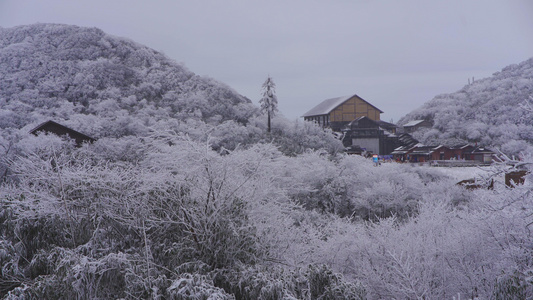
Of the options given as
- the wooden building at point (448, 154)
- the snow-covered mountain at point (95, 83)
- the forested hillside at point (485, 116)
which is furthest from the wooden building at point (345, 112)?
the wooden building at point (448, 154)

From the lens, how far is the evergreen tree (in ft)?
129

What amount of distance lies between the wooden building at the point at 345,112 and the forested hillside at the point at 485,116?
7558 mm

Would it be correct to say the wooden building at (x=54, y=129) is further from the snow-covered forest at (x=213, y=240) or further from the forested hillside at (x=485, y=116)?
the forested hillside at (x=485, y=116)

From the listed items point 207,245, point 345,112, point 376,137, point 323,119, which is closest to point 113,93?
point 323,119

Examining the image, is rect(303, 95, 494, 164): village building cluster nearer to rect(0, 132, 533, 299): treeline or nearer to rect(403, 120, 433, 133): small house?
rect(403, 120, 433, 133): small house

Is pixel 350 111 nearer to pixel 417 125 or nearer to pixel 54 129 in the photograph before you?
pixel 417 125

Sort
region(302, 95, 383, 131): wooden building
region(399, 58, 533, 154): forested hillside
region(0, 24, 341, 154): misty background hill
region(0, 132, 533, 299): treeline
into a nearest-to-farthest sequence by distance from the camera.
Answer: region(0, 132, 533, 299): treeline, region(0, 24, 341, 154): misty background hill, region(399, 58, 533, 154): forested hillside, region(302, 95, 383, 131): wooden building

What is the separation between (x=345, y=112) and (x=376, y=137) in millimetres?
9201

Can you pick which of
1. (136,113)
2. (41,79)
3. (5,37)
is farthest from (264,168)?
(5,37)

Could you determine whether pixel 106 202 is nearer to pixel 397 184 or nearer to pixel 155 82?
pixel 397 184

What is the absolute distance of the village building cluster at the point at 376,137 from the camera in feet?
110

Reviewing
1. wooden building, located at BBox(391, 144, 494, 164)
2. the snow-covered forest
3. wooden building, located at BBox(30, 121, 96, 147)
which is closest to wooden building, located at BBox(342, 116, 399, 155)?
wooden building, located at BBox(391, 144, 494, 164)

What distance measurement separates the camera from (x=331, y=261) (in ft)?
33.4

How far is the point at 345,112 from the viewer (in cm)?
4888
